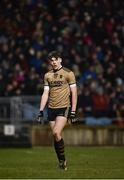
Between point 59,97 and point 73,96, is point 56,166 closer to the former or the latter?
point 59,97

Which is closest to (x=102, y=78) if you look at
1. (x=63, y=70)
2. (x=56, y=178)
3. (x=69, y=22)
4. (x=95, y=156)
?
(x=69, y=22)

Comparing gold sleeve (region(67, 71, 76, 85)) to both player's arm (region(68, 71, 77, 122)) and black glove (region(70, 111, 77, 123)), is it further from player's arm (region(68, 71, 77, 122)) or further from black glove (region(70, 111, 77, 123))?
black glove (region(70, 111, 77, 123))

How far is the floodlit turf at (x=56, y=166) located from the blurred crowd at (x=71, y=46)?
5.37m

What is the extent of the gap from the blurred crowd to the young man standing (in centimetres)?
1039

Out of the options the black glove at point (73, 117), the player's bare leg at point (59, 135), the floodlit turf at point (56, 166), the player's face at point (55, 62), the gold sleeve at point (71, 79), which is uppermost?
the player's face at point (55, 62)

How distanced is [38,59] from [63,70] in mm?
12577

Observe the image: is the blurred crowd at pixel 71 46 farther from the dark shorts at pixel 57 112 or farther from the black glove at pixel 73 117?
the black glove at pixel 73 117

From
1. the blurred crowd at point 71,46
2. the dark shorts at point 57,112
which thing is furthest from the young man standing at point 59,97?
the blurred crowd at point 71,46

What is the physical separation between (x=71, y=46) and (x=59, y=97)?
13.6 m

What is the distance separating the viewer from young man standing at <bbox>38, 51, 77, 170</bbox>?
15219 mm

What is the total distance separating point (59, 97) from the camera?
602 inches

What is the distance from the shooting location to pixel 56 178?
1320 cm

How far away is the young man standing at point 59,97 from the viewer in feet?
49.9

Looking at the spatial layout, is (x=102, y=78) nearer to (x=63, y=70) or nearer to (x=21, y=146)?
(x=21, y=146)
